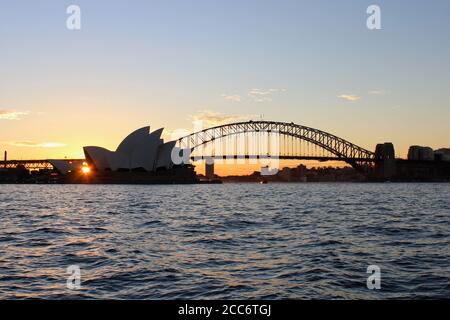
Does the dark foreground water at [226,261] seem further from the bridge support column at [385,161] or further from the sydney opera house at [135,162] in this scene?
the bridge support column at [385,161]

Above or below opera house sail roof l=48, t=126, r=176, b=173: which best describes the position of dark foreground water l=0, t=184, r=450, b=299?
below

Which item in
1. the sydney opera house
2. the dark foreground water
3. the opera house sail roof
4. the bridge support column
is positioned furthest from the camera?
the bridge support column

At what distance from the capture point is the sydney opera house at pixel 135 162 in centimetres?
13075

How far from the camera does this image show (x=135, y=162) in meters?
136

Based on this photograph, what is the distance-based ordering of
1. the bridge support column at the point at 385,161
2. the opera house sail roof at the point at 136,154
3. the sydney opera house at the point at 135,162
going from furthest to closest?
1. the bridge support column at the point at 385,161
2. the sydney opera house at the point at 135,162
3. the opera house sail roof at the point at 136,154

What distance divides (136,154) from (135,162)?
10.3ft

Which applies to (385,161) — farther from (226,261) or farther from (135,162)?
(226,261)

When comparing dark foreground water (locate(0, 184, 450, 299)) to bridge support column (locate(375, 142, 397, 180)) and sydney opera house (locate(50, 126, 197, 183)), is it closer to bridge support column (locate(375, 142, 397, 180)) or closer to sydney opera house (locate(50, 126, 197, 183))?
sydney opera house (locate(50, 126, 197, 183))

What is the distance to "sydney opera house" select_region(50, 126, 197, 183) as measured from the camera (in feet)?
429

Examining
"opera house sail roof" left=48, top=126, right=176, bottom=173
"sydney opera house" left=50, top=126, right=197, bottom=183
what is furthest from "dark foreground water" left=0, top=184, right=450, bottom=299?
"opera house sail roof" left=48, top=126, right=176, bottom=173

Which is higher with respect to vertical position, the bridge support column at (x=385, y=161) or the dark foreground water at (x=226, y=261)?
the bridge support column at (x=385, y=161)

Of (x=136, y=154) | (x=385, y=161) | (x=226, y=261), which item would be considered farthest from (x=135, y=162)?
(x=226, y=261)

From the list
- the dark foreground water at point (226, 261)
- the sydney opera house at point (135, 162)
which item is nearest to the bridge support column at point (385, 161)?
the sydney opera house at point (135, 162)
